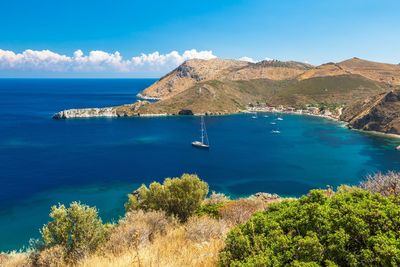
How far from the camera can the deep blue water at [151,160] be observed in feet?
191

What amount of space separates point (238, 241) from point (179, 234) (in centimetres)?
670

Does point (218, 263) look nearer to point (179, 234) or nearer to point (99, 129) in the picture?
point (179, 234)

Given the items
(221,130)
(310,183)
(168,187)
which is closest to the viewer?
(168,187)

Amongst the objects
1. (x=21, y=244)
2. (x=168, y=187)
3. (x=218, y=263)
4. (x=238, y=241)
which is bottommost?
(x=21, y=244)

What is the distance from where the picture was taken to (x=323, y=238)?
848 cm

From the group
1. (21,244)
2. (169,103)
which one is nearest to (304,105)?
(169,103)

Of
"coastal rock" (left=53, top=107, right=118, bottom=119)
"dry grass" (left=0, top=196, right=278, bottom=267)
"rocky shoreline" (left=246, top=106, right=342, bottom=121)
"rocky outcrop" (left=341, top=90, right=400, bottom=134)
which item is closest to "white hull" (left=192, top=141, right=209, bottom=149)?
"rocky outcrop" (left=341, top=90, right=400, bottom=134)

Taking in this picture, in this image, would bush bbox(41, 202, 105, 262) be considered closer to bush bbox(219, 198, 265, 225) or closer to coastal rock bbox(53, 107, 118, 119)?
bush bbox(219, 198, 265, 225)

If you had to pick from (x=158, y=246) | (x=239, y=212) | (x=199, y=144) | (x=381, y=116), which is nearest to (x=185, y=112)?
(x=199, y=144)

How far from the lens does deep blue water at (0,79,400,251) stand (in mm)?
58344

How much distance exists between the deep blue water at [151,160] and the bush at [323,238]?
132ft

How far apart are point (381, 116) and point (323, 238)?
135 m

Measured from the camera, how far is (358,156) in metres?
89.3

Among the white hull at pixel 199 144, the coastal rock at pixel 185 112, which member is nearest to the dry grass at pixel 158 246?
the white hull at pixel 199 144
